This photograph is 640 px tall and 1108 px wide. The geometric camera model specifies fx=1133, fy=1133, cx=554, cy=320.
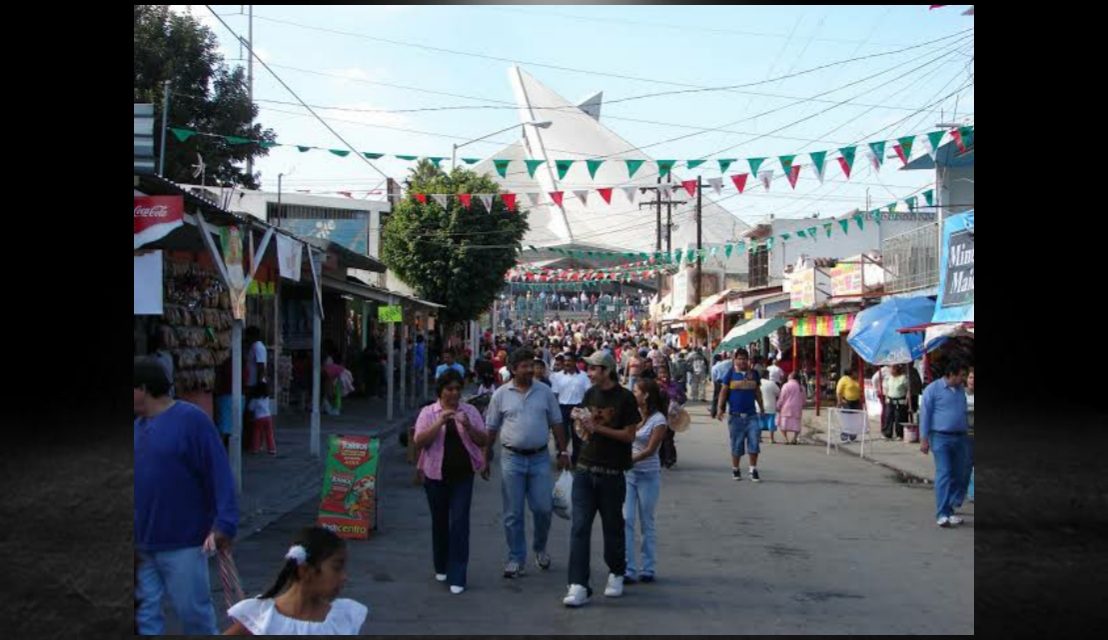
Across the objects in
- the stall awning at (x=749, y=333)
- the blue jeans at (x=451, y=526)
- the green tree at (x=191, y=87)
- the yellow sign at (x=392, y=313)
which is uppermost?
the green tree at (x=191, y=87)

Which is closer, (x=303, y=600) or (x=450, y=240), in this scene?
(x=303, y=600)

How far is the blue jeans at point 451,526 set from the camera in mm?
7641

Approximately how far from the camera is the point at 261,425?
1571cm

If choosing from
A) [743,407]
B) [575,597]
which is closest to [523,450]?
[575,597]

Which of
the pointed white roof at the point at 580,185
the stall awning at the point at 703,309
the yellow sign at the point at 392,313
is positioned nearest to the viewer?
the yellow sign at the point at 392,313

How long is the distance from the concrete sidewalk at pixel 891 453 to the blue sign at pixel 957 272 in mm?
2173

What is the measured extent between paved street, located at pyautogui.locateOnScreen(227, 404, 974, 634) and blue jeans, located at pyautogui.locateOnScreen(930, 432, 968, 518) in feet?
0.96

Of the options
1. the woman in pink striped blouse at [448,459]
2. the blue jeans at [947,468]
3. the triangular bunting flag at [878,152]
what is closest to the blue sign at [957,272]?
the triangular bunting flag at [878,152]

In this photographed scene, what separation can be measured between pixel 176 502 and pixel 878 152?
1352 cm

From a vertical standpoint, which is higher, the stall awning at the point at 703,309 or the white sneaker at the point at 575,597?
the stall awning at the point at 703,309

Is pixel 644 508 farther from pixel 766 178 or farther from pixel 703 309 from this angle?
pixel 703 309

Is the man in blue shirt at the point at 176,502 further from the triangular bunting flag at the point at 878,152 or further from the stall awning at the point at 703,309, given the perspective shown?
the stall awning at the point at 703,309
